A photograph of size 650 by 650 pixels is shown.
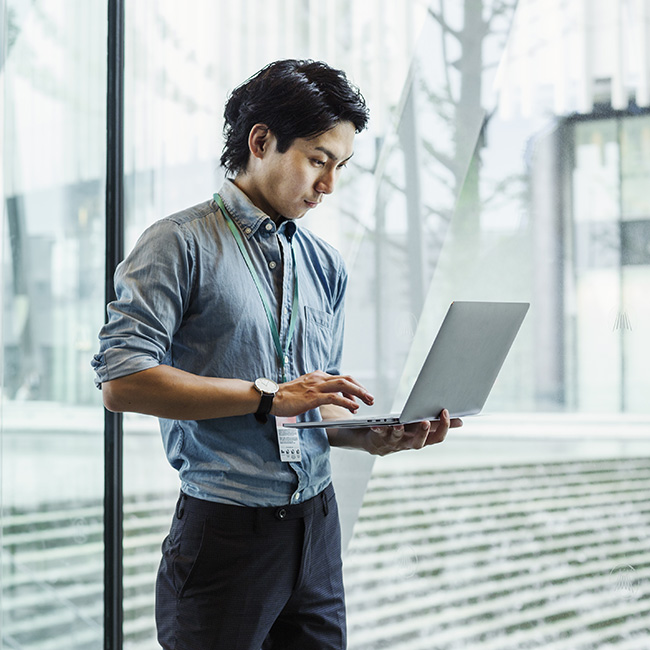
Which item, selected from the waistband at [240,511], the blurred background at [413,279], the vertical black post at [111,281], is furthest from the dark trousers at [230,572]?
the vertical black post at [111,281]

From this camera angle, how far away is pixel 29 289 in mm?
2098

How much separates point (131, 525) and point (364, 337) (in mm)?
923

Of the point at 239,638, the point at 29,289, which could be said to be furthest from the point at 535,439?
the point at 29,289

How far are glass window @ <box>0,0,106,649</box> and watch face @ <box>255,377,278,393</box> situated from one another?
3.46 ft

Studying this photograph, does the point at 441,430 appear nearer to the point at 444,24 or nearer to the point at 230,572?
the point at 230,572

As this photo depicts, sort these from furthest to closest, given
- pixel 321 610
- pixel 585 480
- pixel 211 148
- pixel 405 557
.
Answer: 1. pixel 211 148
2. pixel 405 557
3. pixel 585 480
4. pixel 321 610

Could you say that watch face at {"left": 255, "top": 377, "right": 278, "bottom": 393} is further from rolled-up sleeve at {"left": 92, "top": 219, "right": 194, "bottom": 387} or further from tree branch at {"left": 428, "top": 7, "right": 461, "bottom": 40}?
tree branch at {"left": 428, "top": 7, "right": 461, "bottom": 40}

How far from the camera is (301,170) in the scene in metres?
1.31

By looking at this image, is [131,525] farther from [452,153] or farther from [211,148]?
[452,153]

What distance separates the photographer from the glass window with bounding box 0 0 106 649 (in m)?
2.01

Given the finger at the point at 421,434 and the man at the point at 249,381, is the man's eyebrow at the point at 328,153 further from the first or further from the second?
the finger at the point at 421,434

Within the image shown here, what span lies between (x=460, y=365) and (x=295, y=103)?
1.75ft

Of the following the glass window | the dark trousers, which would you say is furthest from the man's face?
the glass window

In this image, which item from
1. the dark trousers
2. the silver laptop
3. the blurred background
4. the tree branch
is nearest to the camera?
the silver laptop
